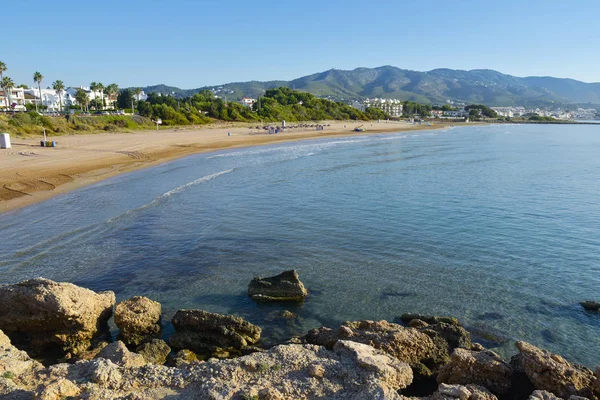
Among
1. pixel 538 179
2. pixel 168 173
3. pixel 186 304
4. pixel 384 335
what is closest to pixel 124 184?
pixel 168 173

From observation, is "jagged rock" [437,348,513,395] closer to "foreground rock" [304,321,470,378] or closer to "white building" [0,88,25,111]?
"foreground rock" [304,321,470,378]

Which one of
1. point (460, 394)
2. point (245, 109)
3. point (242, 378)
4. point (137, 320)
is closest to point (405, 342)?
point (460, 394)

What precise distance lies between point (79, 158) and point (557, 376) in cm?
4036

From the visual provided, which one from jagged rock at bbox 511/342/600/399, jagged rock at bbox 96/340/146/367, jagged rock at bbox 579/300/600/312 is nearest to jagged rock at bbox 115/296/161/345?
jagged rock at bbox 96/340/146/367

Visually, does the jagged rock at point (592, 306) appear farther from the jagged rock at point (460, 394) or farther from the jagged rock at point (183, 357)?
the jagged rock at point (183, 357)

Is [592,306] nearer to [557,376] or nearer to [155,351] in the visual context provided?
[557,376]

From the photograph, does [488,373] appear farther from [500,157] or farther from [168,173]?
[500,157]

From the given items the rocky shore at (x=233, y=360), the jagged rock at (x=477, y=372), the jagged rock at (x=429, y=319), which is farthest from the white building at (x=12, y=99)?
the jagged rock at (x=477, y=372)

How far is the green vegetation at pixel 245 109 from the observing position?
88.2 meters

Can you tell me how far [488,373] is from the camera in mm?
8859

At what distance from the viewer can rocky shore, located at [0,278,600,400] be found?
7.69 metres

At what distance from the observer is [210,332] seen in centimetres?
1138

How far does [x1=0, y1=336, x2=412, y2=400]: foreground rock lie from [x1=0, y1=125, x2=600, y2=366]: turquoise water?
11.1 ft

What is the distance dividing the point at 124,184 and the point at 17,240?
530 inches
